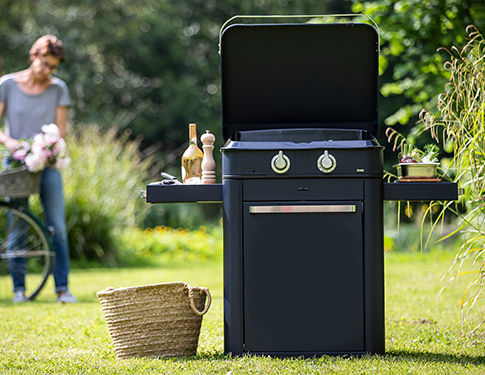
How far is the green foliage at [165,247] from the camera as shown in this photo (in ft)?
28.5

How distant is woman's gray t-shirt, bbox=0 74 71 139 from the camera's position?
5250mm

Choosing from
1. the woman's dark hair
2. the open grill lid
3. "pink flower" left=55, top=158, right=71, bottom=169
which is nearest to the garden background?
the woman's dark hair

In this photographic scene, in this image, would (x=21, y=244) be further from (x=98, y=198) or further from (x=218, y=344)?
(x=98, y=198)

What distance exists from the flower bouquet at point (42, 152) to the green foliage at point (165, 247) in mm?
3437

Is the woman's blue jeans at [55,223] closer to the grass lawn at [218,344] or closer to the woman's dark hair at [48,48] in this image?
the grass lawn at [218,344]

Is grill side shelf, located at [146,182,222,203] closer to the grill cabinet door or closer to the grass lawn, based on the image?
the grill cabinet door

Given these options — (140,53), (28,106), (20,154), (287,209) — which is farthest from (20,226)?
(140,53)

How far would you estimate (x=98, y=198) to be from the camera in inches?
321

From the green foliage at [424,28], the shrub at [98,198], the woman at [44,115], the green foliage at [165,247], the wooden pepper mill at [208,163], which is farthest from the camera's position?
the green foliage at [165,247]

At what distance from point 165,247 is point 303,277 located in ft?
20.9

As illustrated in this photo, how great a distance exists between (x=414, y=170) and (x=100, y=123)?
1414 centimetres

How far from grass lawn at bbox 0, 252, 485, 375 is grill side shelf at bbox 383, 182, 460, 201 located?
607 millimetres

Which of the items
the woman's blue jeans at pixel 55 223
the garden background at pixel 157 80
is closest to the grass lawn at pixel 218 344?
the woman's blue jeans at pixel 55 223

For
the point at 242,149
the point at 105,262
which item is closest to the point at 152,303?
the point at 242,149
